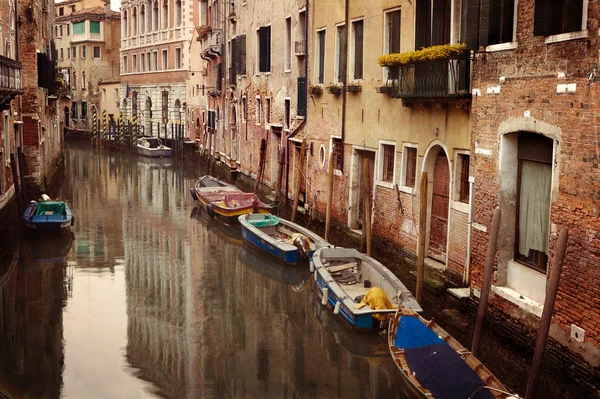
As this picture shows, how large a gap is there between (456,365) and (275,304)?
4.91 meters

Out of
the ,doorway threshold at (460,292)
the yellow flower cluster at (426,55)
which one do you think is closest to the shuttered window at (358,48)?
the yellow flower cluster at (426,55)

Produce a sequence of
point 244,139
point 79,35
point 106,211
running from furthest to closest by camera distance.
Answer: point 79,35, point 244,139, point 106,211

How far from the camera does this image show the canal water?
27.4ft

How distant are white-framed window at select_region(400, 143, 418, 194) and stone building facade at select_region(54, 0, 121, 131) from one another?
43.0 metres

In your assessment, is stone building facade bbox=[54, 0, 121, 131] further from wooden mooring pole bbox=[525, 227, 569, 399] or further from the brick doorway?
wooden mooring pole bbox=[525, 227, 569, 399]

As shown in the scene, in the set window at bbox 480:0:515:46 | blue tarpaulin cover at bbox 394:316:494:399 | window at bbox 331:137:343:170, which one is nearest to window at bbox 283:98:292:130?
window at bbox 331:137:343:170

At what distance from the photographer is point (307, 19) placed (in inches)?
699

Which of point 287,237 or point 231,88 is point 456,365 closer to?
point 287,237

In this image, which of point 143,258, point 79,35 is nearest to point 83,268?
point 143,258

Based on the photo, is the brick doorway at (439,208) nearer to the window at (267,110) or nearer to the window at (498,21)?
the window at (498,21)

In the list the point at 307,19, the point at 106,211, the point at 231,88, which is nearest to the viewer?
the point at 307,19

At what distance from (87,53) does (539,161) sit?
159 feet

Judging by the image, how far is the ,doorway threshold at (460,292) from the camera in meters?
10.1

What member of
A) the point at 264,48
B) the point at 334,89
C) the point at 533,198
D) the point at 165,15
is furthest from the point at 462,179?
the point at 165,15
